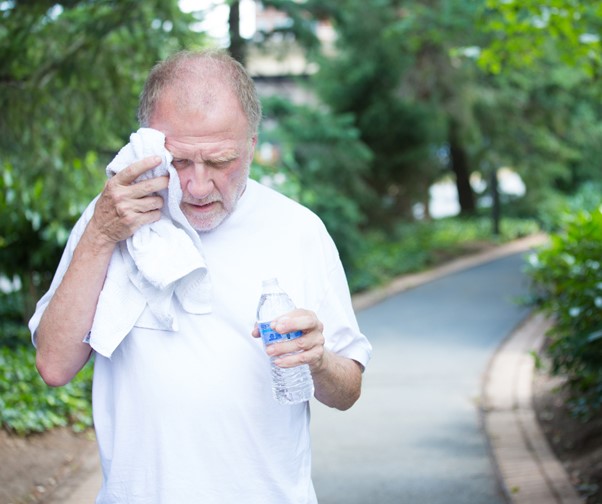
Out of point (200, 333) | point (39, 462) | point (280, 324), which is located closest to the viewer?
point (280, 324)

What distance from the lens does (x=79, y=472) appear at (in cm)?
618

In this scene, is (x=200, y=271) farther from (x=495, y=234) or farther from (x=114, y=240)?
(x=495, y=234)

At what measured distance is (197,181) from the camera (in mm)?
2480

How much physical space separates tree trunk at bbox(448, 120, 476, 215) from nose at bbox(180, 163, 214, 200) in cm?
2538

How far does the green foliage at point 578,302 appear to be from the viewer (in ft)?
20.1

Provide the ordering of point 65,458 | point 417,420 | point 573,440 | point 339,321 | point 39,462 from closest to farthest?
point 339,321
point 39,462
point 65,458
point 573,440
point 417,420

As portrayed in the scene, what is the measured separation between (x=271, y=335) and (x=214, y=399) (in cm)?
26

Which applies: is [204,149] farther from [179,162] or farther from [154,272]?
[154,272]

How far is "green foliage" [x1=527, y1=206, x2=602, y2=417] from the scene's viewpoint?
6121 millimetres

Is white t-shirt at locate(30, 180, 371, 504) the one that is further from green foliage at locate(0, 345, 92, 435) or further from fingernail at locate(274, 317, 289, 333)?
green foliage at locate(0, 345, 92, 435)

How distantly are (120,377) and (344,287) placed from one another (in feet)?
2.06

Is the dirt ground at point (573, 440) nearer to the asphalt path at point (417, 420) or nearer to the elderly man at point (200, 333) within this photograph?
the asphalt path at point (417, 420)

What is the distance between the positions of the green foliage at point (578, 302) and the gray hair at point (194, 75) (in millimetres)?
3319

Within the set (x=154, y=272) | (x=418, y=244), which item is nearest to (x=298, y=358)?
(x=154, y=272)
